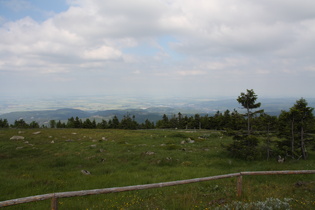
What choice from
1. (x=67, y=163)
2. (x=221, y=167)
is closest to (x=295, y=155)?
(x=221, y=167)

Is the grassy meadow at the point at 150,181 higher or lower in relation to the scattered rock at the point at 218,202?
lower

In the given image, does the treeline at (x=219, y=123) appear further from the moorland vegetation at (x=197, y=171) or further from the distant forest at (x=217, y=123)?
the moorland vegetation at (x=197, y=171)

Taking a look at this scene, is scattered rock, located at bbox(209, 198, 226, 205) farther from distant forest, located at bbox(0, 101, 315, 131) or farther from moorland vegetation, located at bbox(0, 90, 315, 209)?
distant forest, located at bbox(0, 101, 315, 131)

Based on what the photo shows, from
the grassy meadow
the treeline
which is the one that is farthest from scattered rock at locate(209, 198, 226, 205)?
the treeline

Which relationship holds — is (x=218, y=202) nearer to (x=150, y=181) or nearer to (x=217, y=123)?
(x=150, y=181)

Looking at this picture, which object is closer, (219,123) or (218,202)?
(218,202)

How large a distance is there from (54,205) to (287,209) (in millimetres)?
7842

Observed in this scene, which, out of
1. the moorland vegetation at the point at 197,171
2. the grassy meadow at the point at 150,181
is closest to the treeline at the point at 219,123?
the moorland vegetation at the point at 197,171

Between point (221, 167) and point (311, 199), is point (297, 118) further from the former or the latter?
point (311, 199)

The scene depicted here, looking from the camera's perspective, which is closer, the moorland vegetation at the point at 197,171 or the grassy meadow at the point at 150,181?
the grassy meadow at the point at 150,181

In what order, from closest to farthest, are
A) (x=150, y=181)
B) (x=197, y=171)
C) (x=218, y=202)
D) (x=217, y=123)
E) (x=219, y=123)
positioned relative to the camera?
(x=218, y=202) < (x=150, y=181) < (x=197, y=171) < (x=219, y=123) < (x=217, y=123)

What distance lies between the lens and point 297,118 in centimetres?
1678

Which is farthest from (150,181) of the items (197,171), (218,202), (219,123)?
(219,123)

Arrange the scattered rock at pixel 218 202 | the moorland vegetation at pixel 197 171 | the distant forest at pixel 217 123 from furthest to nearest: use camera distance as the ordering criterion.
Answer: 1. the distant forest at pixel 217 123
2. the moorland vegetation at pixel 197 171
3. the scattered rock at pixel 218 202
